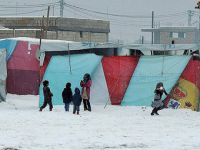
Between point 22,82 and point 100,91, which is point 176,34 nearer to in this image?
point 22,82

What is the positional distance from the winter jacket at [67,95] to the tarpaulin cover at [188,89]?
401 cm

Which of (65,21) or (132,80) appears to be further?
(65,21)

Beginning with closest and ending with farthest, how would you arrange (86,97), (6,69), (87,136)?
(87,136) < (86,97) < (6,69)

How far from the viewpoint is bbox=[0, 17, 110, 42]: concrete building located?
4306cm

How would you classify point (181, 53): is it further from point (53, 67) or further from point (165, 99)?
point (53, 67)

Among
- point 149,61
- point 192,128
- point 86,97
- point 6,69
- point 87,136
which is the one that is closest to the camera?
point 87,136

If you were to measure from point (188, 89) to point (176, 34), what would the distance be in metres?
61.9

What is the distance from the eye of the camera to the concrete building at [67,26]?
141 feet

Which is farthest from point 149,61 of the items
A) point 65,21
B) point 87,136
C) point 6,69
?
point 65,21

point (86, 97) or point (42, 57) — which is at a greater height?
point (42, 57)

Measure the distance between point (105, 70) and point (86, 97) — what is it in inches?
97.0

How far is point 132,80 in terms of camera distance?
75.4 feet

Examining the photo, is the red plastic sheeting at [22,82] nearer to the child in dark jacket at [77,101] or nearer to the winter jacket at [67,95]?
the winter jacket at [67,95]

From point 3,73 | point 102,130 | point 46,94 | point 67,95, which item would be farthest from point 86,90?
point 102,130
